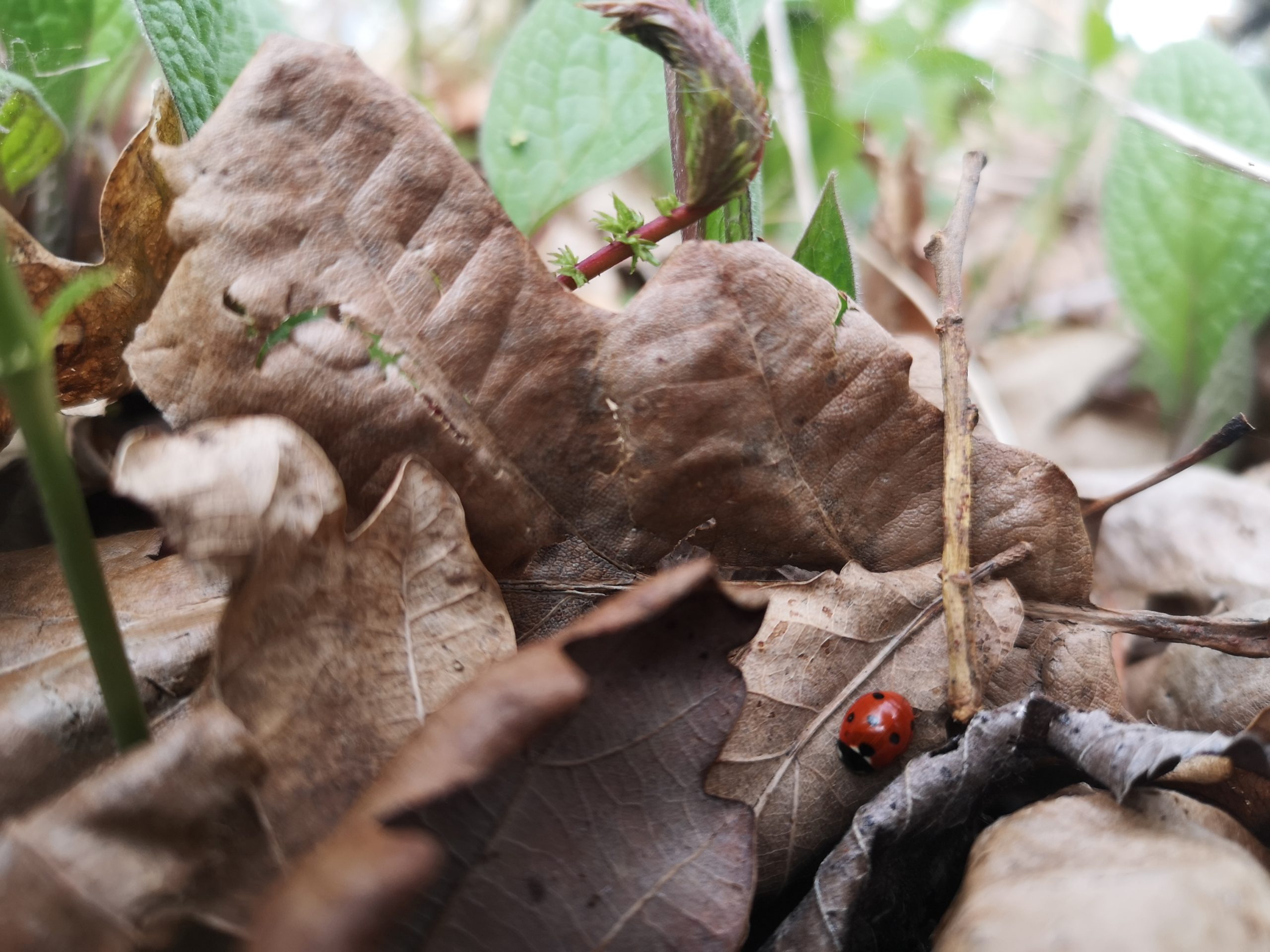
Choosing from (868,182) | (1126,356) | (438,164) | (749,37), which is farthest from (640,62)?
(1126,356)

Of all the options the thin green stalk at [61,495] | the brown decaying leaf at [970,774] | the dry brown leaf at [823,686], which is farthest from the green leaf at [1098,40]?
the thin green stalk at [61,495]

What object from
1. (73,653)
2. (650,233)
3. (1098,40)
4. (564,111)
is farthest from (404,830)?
(1098,40)

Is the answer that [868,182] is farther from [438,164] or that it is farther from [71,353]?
[71,353]

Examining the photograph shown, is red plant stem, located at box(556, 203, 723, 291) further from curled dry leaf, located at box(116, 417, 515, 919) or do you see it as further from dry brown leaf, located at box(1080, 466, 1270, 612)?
dry brown leaf, located at box(1080, 466, 1270, 612)

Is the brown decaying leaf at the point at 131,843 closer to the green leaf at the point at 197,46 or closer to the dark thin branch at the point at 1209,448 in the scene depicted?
the green leaf at the point at 197,46

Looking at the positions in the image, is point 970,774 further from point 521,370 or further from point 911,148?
point 911,148

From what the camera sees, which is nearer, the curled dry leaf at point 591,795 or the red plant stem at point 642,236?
the curled dry leaf at point 591,795

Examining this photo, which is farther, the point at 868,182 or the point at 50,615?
the point at 868,182
